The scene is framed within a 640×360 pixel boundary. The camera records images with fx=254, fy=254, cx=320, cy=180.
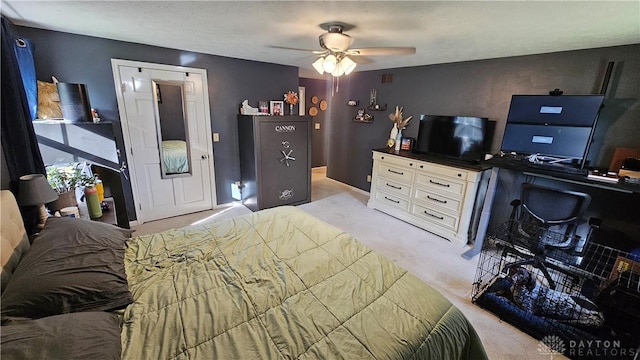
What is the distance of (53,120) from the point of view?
2.50 meters

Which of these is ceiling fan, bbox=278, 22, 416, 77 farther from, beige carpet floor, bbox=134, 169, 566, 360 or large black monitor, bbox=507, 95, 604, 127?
beige carpet floor, bbox=134, 169, 566, 360

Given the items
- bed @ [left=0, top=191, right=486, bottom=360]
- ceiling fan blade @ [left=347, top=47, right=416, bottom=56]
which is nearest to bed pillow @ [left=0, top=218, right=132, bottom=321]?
bed @ [left=0, top=191, right=486, bottom=360]

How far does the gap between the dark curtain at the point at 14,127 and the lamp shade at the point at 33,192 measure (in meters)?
0.21

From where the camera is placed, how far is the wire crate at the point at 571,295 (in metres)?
1.88

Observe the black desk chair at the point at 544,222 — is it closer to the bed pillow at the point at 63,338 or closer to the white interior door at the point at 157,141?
the bed pillow at the point at 63,338

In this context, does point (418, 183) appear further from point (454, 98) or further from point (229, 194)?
point (229, 194)

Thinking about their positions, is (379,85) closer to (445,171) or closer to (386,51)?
(445,171)

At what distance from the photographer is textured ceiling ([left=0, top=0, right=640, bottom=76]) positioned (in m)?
1.68

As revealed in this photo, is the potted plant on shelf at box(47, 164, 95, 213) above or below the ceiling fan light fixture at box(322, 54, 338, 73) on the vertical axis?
below

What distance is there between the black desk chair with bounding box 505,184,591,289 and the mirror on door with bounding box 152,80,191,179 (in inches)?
161

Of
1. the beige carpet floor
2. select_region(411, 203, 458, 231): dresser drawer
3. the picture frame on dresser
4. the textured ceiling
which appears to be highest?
the textured ceiling

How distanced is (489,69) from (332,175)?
11.2 feet

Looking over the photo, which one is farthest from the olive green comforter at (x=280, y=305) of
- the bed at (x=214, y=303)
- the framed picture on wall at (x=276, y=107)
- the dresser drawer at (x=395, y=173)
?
the framed picture on wall at (x=276, y=107)

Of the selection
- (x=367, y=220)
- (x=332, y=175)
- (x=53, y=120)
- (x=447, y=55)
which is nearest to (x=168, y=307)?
(x=53, y=120)
